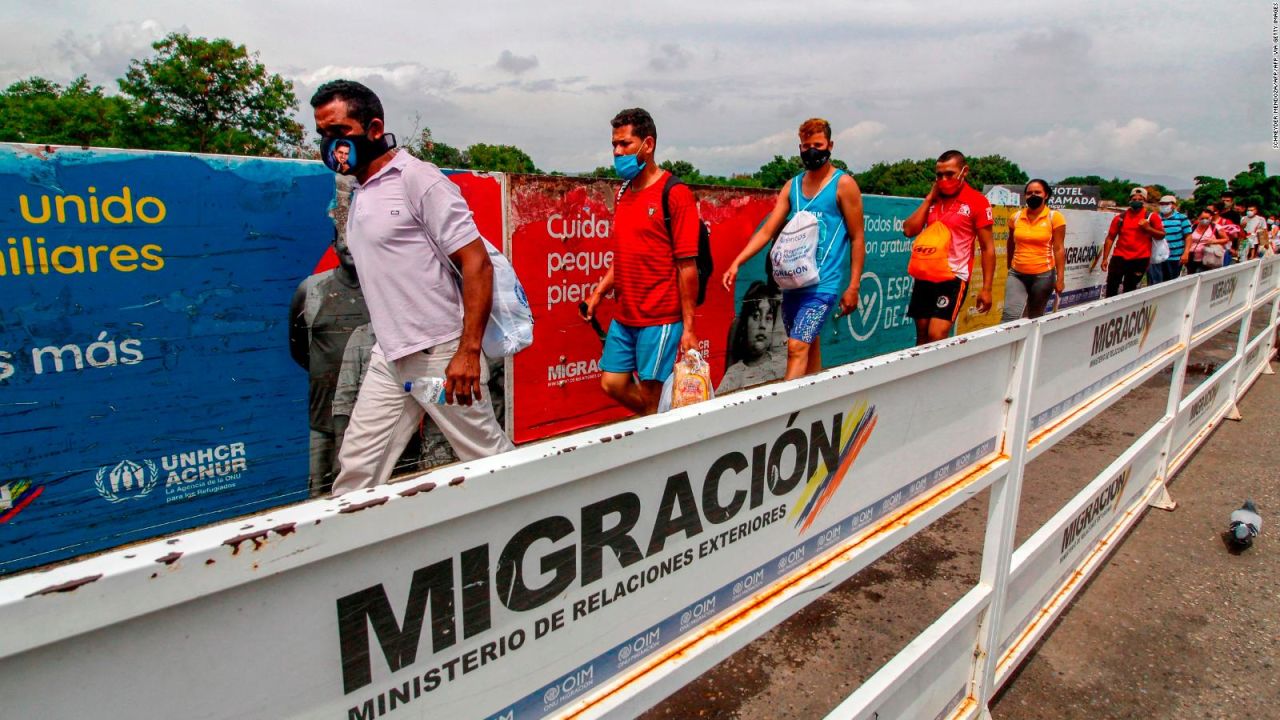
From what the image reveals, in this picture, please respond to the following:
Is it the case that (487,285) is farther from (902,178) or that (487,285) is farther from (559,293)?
(902,178)

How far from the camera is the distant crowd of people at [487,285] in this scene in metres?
2.67

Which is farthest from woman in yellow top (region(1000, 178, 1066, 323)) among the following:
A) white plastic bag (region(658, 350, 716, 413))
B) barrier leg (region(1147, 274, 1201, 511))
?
white plastic bag (region(658, 350, 716, 413))

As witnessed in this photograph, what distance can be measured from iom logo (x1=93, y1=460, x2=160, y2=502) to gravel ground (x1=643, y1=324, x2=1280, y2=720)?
2.52 metres

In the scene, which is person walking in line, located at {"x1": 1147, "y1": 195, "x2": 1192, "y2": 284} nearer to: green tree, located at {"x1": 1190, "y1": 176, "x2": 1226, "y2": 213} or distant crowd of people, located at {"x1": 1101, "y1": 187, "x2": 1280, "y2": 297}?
distant crowd of people, located at {"x1": 1101, "y1": 187, "x2": 1280, "y2": 297}

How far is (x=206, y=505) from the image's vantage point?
358cm

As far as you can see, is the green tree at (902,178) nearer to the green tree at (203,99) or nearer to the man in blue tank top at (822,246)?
the green tree at (203,99)

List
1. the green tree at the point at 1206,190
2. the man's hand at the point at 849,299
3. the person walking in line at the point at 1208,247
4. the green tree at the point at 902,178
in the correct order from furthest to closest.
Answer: the green tree at the point at 902,178, the green tree at the point at 1206,190, the person walking in line at the point at 1208,247, the man's hand at the point at 849,299

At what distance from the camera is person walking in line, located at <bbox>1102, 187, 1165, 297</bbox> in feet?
30.5

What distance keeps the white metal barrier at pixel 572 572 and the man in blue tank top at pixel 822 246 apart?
175 cm

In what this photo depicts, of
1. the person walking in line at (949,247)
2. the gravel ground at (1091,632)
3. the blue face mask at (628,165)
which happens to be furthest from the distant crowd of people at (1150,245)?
the blue face mask at (628,165)

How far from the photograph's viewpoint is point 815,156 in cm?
424

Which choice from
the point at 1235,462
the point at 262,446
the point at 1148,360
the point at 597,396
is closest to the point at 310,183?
the point at 262,446

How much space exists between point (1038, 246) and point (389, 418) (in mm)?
6694

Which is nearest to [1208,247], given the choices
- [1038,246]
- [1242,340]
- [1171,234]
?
[1171,234]
